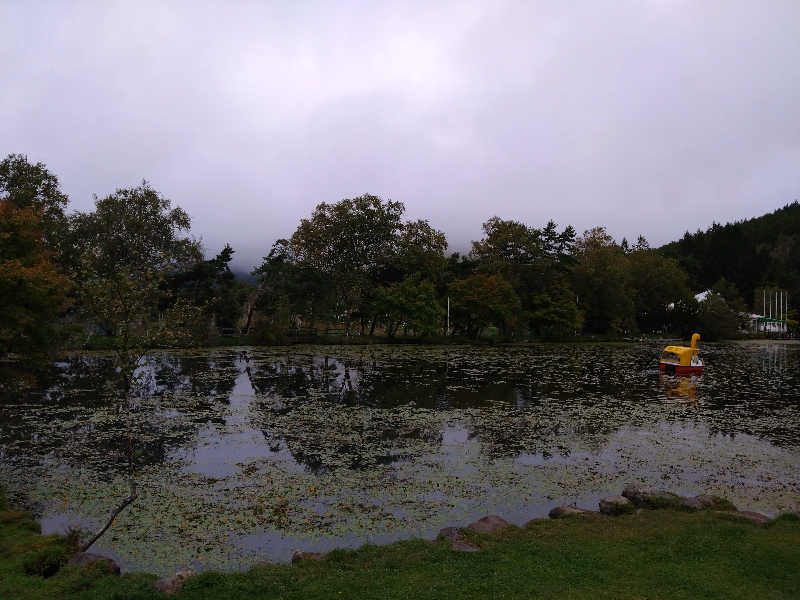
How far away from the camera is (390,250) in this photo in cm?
5688

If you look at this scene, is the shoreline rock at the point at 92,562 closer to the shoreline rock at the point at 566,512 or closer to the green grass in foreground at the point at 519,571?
the green grass in foreground at the point at 519,571

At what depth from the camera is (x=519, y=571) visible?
6773mm

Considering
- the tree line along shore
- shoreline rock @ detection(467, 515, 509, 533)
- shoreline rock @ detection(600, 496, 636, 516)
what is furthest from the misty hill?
shoreline rock @ detection(467, 515, 509, 533)

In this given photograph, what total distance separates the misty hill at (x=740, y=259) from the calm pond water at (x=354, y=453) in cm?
9700

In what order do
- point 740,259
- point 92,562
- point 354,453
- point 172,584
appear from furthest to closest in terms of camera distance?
point 740,259 → point 354,453 → point 92,562 → point 172,584

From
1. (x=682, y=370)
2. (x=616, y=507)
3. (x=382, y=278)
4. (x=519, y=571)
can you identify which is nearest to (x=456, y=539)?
(x=519, y=571)

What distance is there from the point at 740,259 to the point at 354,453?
417 ft

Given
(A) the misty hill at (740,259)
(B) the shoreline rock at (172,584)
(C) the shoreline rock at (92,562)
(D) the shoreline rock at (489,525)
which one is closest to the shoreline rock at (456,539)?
(D) the shoreline rock at (489,525)

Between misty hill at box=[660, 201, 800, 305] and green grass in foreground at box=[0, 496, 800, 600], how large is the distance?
4504 inches

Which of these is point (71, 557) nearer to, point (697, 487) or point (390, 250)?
point (697, 487)

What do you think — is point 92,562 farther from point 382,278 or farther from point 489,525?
point 382,278

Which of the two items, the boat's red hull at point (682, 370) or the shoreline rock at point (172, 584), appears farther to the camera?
the boat's red hull at point (682, 370)

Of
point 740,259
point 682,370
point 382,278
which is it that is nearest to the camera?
point 682,370

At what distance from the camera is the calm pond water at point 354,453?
9.33 metres
